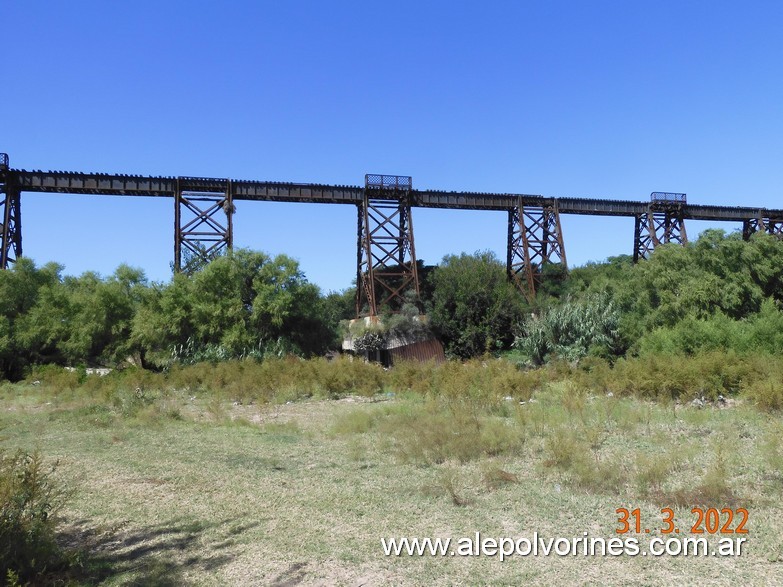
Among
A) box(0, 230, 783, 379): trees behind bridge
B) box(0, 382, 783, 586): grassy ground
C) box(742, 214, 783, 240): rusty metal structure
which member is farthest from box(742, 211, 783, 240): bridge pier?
box(0, 382, 783, 586): grassy ground

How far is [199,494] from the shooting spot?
21.0ft

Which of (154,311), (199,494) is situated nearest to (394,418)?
(199,494)

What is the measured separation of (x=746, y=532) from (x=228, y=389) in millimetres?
13778

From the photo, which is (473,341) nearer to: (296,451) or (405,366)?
(405,366)

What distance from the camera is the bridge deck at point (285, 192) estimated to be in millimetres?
24172

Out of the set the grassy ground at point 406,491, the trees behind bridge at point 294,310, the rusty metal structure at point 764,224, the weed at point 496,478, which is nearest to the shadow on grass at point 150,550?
the grassy ground at point 406,491

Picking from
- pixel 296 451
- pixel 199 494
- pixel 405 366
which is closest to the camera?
pixel 199 494

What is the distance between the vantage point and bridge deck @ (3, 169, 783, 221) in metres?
24.2

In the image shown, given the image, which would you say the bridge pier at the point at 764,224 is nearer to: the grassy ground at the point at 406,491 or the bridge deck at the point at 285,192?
the bridge deck at the point at 285,192

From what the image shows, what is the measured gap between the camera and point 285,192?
88.9 feet

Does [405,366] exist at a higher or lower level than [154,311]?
lower

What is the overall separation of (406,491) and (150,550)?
2.49 meters

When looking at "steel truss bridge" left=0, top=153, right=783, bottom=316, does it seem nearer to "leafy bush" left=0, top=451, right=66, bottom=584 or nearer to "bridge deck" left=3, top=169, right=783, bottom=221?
"bridge deck" left=3, top=169, right=783, bottom=221

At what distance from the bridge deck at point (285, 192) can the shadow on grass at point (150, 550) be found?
2167cm
